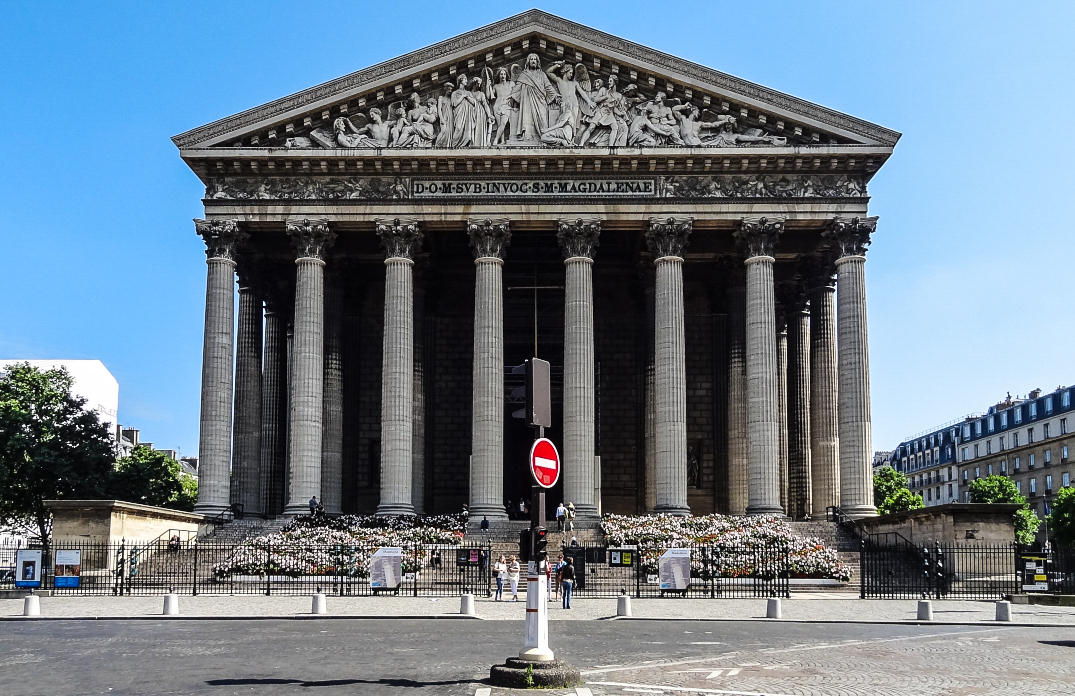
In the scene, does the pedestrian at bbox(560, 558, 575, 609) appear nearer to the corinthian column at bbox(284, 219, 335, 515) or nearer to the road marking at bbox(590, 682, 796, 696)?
the road marking at bbox(590, 682, 796, 696)

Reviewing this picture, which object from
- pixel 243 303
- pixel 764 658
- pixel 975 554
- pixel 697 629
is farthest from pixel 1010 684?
pixel 243 303

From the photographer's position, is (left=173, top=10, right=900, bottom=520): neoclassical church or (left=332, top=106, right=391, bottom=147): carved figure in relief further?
(left=332, top=106, right=391, bottom=147): carved figure in relief

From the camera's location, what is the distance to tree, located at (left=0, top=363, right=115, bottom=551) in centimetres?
5622

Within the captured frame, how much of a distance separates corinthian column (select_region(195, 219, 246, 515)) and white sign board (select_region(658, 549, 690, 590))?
19254 millimetres

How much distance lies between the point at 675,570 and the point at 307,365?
18.4 metres

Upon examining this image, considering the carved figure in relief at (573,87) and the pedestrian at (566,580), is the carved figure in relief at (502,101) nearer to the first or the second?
the carved figure in relief at (573,87)

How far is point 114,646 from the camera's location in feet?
66.6

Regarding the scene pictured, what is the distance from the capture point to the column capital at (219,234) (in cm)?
4616

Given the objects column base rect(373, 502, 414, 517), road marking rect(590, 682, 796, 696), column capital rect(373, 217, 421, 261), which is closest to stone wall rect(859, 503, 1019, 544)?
column base rect(373, 502, 414, 517)

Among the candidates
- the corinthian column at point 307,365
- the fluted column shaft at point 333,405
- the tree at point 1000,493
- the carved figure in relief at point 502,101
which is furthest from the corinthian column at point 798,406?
the tree at point 1000,493

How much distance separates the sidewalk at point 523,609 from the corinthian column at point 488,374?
11234 millimetres

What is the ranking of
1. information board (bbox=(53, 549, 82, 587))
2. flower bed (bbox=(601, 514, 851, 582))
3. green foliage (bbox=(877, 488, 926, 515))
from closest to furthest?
information board (bbox=(53, 549, 82, 587)), flower bed (bbox=(601, 514, 851, 582)), green foliage (bbox=(877, 488, 926, 515))

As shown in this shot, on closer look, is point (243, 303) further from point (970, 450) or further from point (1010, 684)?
point (970, 450)

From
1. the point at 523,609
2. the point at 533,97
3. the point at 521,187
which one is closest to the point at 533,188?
→ the point at 521,187
